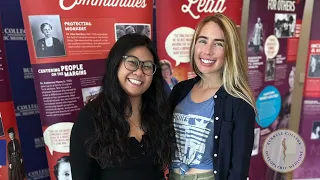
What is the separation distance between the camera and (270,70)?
2.48 m

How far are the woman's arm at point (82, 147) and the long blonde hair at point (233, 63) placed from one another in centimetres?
62

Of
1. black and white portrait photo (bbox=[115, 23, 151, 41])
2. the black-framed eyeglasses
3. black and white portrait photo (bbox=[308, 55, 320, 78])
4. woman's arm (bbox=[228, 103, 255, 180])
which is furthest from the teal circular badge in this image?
the black-framed eyeglasses

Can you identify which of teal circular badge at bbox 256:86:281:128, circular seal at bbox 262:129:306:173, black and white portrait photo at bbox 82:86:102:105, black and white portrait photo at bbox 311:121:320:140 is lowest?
circular seal at bbox 262:129:306:173

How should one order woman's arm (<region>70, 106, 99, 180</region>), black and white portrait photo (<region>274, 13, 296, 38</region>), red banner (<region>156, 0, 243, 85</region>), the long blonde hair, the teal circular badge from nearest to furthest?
woman's arm (<region>70, 106, 99, 180</region>) < the long blonde hair < red banner (<region>156, 0, 243, 85</region>) < black and white portrait photo (<region>274, 13, 296, 38</region>) < the teal circular badge

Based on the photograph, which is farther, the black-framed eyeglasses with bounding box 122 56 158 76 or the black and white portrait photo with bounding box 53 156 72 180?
the black and white portrait photo with bounding box 53 156 72 180

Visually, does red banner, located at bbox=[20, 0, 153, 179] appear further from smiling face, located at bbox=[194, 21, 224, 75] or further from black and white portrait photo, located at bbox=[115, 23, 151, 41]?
smiling face, located at bbox=[194, 21, 224, 75]

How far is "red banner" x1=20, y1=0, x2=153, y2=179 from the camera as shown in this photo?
5.24 feet

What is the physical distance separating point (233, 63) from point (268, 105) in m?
1.51

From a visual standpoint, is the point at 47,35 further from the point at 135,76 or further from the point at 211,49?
the point at 211,49

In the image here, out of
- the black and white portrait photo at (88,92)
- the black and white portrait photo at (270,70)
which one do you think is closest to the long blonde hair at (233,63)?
the black and white portrait photo at (88,92)

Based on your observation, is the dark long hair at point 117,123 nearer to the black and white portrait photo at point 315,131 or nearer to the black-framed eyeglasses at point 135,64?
the black-framed eyeglasses at point 135,64

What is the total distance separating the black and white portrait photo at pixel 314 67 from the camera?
2586 millimetres

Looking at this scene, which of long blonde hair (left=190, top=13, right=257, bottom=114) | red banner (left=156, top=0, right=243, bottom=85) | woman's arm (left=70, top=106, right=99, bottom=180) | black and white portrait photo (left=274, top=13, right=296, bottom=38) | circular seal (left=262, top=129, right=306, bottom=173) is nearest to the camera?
woman's arm (left=70, top=106, right=99, bottom=180)

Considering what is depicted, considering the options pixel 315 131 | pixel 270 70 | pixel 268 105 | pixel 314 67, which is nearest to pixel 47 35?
pixel 270 70
